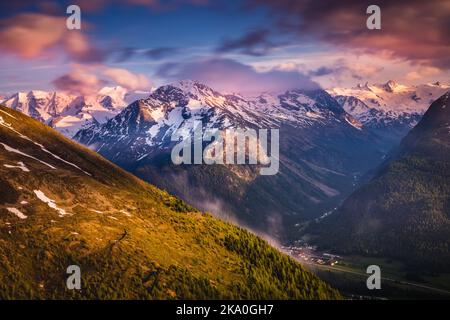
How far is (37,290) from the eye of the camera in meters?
200
